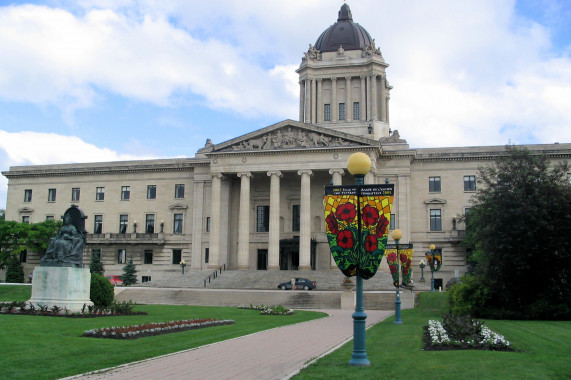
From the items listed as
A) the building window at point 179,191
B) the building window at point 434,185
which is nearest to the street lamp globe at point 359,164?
the building window at point 434,185

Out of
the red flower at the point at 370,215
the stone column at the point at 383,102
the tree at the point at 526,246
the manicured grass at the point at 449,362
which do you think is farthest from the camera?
the stone column at the point at 383,102

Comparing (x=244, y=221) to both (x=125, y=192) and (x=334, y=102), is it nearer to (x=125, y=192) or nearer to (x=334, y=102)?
(x=125, y=192)

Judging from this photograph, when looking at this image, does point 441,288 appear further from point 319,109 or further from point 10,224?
point 10,224

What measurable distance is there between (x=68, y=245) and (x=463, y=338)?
59.3ft

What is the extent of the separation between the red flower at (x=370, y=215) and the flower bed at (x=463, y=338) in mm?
4893

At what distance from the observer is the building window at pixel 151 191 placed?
71688 mm

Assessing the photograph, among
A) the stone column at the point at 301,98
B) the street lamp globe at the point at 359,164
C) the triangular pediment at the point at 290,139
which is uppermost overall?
the stone column at the point at 301,98

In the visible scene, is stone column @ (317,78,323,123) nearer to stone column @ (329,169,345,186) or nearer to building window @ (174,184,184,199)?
stone column @ (329,169,345,186)

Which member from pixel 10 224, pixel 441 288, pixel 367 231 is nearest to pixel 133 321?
pixel 367 231

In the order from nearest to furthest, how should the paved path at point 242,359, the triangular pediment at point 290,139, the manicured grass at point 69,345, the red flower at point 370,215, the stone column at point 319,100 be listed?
the paved path at point 242,359, the manicured grass at point 69,345, the red flower at point 370,215, the triangular pediment at point 290,139, the stone column at point 319,100

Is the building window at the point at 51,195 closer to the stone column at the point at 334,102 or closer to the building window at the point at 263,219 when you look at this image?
the building window at the point at 263,219

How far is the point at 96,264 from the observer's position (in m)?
67.9

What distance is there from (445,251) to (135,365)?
53769 mm

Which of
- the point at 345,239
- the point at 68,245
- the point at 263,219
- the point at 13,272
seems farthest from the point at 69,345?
the point at 13,272
